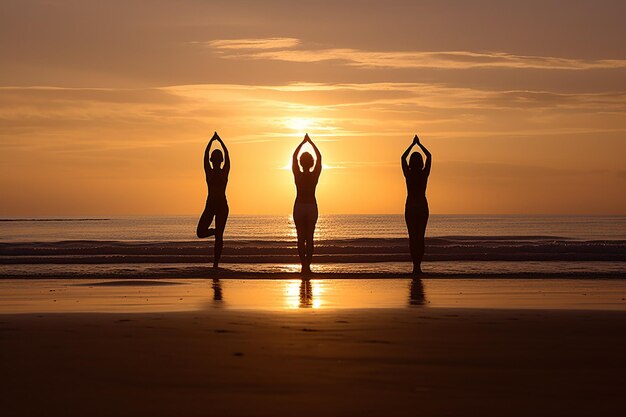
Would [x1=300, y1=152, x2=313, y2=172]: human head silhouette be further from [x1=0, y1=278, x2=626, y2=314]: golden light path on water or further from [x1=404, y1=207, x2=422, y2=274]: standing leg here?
[x1=0, y1=278, x2=626, y2=314]: golden light path on water

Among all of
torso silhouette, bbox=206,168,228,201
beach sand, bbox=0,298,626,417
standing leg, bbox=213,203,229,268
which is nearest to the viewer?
beach sand, bbox=0,298,626,417

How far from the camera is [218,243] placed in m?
19.2

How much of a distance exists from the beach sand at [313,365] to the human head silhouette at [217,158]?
8802 millimetres

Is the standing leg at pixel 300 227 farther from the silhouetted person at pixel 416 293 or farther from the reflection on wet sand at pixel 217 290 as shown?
the silhouetted person at pixel 416 293

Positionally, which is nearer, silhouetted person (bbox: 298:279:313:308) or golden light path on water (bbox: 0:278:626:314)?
golden light path on water (bbox: 0:278:626:314)

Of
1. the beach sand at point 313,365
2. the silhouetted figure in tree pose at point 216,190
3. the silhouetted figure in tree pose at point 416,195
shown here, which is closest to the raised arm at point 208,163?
the silhouetted figure in tree pose at point 216,190

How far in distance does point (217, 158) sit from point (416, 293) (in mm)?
6495

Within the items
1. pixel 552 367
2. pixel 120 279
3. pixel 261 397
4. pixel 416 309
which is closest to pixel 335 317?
pixel 416 309

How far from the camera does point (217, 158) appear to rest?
19.1 metres

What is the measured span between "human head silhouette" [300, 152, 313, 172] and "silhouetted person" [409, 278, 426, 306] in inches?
120

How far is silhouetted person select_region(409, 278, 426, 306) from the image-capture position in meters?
12.7

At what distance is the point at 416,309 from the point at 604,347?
364 cm

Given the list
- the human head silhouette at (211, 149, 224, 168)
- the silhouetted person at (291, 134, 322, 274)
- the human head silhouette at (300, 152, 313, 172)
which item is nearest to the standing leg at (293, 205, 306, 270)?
the silhouetted person at (291, 134, 322, 274)

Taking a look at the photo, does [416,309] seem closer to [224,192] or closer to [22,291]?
[22,291]
